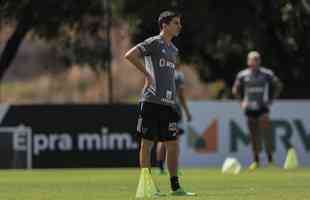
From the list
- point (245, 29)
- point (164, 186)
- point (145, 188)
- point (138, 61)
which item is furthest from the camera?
point (245, 29)

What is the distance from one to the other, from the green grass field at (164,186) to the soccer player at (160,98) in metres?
0.65

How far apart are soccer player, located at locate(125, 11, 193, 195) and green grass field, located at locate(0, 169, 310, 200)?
65 cm

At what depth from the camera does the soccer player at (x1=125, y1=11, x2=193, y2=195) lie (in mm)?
13469

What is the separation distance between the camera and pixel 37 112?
26.5m

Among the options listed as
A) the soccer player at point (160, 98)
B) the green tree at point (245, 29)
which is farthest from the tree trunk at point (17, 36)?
the soccer player at point (160, 98)

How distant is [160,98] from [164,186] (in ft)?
8.71

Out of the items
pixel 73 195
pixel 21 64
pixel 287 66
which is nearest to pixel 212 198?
pixel 73 195

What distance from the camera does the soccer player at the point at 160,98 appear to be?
1347cm

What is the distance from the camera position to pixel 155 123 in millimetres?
13500

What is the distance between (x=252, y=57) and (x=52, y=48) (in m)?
14.9

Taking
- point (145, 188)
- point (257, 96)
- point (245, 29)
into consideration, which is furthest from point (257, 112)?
point (145, 188)

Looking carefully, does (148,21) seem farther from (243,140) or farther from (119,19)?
(243,140)

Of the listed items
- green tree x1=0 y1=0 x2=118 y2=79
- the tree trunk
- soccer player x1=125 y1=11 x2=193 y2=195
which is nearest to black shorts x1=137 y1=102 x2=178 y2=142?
soccer player x1=125 y1=11 x2=193 y2=195

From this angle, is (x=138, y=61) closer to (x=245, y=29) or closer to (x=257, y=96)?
(x=257, y=96)
